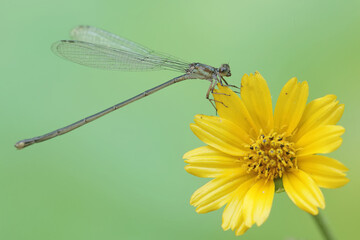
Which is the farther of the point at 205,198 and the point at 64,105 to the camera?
the point at 64,105

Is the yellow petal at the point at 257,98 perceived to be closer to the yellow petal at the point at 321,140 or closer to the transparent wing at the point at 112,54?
the yellow petal at the point at 321,140

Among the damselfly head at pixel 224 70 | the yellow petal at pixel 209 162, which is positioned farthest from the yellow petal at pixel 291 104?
the damselfly head at pixel 224 70

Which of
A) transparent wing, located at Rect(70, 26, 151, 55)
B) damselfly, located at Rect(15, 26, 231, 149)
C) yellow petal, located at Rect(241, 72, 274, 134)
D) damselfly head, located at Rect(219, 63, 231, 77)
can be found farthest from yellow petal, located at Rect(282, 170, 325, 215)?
transparent wing, located at Rect(70, 26, 151, 55)

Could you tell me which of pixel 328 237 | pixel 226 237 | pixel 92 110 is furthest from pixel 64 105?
pixel 328 237

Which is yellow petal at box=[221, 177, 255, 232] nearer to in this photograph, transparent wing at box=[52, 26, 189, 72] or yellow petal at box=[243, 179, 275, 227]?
yellow petal at box=[243, 179, 275, 227]

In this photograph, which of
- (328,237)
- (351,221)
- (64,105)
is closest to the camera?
(328,237)

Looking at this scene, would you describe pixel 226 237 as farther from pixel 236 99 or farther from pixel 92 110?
pixel 92 110

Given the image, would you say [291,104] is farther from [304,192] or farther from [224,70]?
[224,70]

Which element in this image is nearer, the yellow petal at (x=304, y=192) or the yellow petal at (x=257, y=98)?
the yellow petal at (x=304, y=192)
